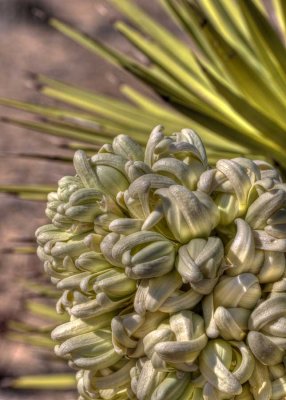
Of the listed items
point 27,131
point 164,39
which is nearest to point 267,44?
point 164,39

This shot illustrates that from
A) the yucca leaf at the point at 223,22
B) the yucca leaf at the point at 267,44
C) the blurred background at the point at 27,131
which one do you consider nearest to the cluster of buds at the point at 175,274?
the yucca leaf at the point at 267,44

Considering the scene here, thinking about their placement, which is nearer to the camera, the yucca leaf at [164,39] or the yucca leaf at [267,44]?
the yucca leaf at [267,44]

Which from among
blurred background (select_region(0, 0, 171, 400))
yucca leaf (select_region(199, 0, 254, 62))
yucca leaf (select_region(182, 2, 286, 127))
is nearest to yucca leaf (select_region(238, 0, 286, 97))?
yucca leaf (select_region(182, 2, 286, 127))

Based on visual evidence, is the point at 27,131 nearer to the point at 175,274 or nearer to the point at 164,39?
the point at 164,39

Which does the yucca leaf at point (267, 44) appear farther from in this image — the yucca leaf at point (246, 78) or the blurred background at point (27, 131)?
the blurred background at point (27, 131)

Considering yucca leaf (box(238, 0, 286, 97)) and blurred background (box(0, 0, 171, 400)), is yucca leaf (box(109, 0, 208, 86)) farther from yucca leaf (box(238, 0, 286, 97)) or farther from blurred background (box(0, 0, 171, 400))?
yucca leaf (box(238, 0, 286, 97))
